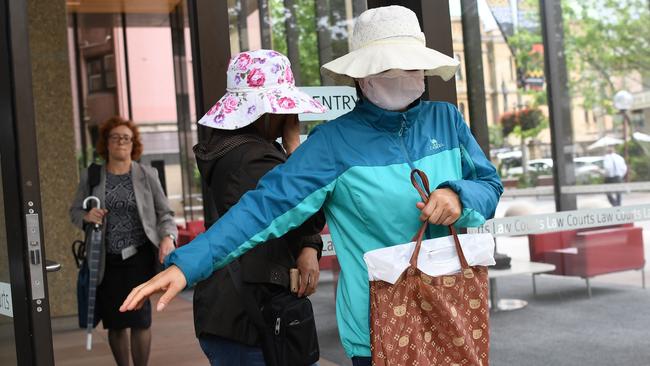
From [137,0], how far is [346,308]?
1222 cm

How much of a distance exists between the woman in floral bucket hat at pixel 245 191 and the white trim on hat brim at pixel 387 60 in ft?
1.25

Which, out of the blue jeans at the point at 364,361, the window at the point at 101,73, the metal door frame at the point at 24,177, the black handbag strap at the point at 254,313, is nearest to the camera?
the blue jeans at the point at 364,361

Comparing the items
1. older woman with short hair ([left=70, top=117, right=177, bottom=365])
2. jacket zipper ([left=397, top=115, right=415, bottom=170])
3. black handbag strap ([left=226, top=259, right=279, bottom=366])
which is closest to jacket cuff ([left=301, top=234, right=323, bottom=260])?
black handbag strap ([left=226, top=259, right=279, bottom=366])

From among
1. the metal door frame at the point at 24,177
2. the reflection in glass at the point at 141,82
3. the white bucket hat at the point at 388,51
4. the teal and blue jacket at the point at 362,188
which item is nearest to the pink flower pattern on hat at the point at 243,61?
the white bucket hat at the point at 388,51

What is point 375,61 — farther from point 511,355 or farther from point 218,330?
point 511,355

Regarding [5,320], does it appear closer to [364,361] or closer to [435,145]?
[364,361]

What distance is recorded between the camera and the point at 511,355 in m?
4.84

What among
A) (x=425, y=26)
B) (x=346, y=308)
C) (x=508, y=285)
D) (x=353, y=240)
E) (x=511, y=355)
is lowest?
(x=511, y=355)

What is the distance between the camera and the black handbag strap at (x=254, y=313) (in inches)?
97.0

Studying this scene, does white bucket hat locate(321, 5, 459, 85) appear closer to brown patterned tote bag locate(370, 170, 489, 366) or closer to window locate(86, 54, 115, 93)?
brown patterned tote bag locate(370, 170, 489, 366)

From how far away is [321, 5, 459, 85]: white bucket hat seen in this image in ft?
6.86

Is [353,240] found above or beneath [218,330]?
above

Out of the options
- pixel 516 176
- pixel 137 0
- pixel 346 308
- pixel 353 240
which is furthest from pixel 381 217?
pixel 137 0

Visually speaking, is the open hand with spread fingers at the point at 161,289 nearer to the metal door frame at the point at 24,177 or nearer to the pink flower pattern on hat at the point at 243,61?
the pink flower pattern on hat at the point at 243,61
